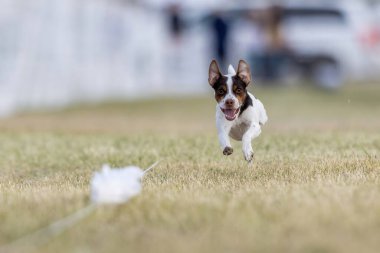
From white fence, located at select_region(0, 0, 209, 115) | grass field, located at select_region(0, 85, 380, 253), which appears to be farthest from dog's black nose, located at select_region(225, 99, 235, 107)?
white fence, located at select_region(0, 0, 209, 115)

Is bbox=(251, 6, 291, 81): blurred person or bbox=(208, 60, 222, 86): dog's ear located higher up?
bbox=(208, 60, 222, 86): dog's ear

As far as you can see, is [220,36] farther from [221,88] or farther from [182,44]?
[221,88]

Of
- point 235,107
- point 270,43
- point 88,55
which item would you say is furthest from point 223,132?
point 270,43

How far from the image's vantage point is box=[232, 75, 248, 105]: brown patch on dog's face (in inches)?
326

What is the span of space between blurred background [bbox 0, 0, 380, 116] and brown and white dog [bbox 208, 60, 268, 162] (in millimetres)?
14977

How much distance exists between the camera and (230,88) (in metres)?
8.27

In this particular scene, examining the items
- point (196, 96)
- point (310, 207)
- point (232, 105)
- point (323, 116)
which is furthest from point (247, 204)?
point (196, 96)

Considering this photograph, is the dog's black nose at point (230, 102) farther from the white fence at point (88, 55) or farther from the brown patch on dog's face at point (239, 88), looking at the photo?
the white fence at point (88, 55)

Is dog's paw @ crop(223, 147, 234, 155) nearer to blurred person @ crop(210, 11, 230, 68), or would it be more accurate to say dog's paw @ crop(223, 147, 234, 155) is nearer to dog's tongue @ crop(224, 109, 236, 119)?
dog's tongue @ crop(224, 109, 236, 119)

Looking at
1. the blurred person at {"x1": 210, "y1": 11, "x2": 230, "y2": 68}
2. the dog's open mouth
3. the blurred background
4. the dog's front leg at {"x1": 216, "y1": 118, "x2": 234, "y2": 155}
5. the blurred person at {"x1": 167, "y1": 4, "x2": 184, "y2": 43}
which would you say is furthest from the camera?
the blurred person at {"x1": 167, "y1": 4, "x2": 184, "y2": 43}

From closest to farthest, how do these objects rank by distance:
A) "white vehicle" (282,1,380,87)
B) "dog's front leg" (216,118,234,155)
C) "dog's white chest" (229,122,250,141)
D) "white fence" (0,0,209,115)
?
"dog's front leg" (216,118,234,155) < "dog's white chest" (229,122,250,141) < "white fence" (0,0,209,115) < "white vehicle" (282,1,380,87)

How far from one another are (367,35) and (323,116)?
18.8 m

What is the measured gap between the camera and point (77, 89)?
82.9 ft

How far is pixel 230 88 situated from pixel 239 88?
0.08 m
